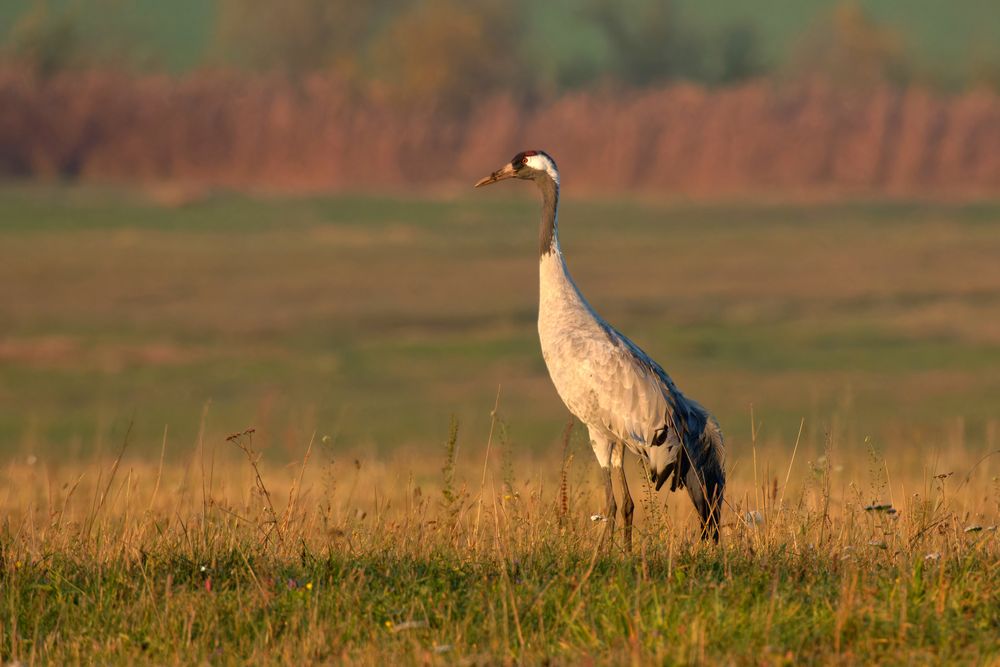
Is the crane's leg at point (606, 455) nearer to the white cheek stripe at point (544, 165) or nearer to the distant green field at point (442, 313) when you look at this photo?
the white cheek stripe at point (544, 165)

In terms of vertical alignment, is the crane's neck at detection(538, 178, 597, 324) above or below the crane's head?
below

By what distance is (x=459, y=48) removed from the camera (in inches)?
1912

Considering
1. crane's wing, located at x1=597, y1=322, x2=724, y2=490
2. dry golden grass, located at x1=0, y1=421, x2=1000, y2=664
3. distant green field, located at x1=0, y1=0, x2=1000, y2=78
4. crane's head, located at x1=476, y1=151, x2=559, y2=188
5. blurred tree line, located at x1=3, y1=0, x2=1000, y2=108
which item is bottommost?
dry golden grass, located at x1=0, y1=421, x2=1000, y2=664

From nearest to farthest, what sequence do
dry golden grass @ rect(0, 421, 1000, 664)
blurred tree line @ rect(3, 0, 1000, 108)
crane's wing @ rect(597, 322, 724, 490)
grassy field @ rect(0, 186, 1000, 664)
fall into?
dry golden grass @ rect(0, 421, 1000, 664) < grassy field @ rect(0, 186, 1000, 664) < crane's wing @ rect(597, 322, 724, 490) < blurred tree line @ rect(3, 0, 1000, 108)

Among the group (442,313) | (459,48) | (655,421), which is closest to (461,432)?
(655,421)

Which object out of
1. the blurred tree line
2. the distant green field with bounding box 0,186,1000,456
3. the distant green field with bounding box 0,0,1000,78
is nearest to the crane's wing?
the distant green field with bounding box 0,186,1000,456

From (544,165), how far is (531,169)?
9 centimetres

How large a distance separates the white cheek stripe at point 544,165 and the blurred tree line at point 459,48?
33.4 m

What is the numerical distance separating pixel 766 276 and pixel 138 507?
18330mm

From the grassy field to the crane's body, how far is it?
274 mm

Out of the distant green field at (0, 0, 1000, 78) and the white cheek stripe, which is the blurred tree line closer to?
the distant green field at (0, 0, 1000, 78)

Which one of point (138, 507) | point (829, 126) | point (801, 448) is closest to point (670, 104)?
point (829, 126)

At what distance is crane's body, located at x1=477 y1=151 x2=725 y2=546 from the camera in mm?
6789

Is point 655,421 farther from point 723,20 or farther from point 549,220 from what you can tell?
point 723,20
